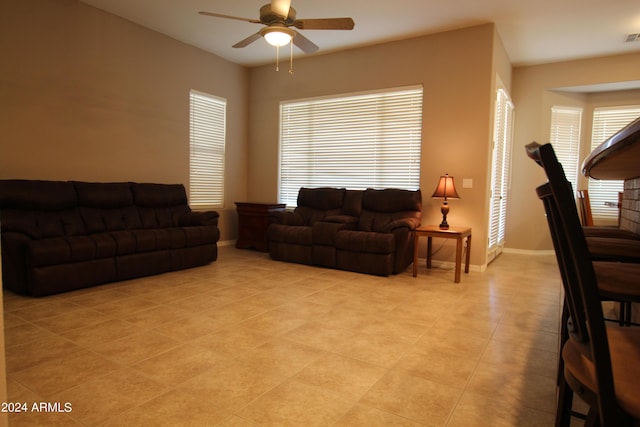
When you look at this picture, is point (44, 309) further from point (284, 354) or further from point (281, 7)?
point (281, 7)

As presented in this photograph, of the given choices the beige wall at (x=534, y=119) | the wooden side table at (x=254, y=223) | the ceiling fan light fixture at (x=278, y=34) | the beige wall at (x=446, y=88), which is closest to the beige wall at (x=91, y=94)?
the wooden side table at (x=254, y=223)

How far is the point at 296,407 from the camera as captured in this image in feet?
5.98

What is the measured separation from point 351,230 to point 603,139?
4680mm

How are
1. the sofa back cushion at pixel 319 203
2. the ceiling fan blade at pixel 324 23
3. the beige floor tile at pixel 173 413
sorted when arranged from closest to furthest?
the beige floor tile at pixel 173 413 → the ceiling fan blade at pixel 324 23 → the sofa back cushion at pixel 319 203

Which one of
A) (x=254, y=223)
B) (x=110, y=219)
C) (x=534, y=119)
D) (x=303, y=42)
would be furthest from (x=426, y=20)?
(x=110, y=219)

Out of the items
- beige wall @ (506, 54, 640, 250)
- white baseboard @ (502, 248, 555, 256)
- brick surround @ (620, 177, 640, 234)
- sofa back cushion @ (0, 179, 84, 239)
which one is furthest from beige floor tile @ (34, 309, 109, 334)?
beige wall @ (506, 54, 640, 250)

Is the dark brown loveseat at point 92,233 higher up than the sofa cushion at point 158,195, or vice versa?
the sofa cushion at point 158,195

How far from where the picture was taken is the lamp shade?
473 centimetres

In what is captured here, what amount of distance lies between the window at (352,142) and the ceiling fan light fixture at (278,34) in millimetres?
2509

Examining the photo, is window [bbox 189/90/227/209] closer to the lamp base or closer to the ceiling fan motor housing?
the ceiling fan motor housing

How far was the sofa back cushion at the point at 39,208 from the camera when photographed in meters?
3.61

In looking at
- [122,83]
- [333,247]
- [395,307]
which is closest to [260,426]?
[395,307]

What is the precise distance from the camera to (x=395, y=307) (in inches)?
134

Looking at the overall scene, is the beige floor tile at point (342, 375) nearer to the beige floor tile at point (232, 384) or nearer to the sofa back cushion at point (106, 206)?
the beige floor tile at point (232, 384)
